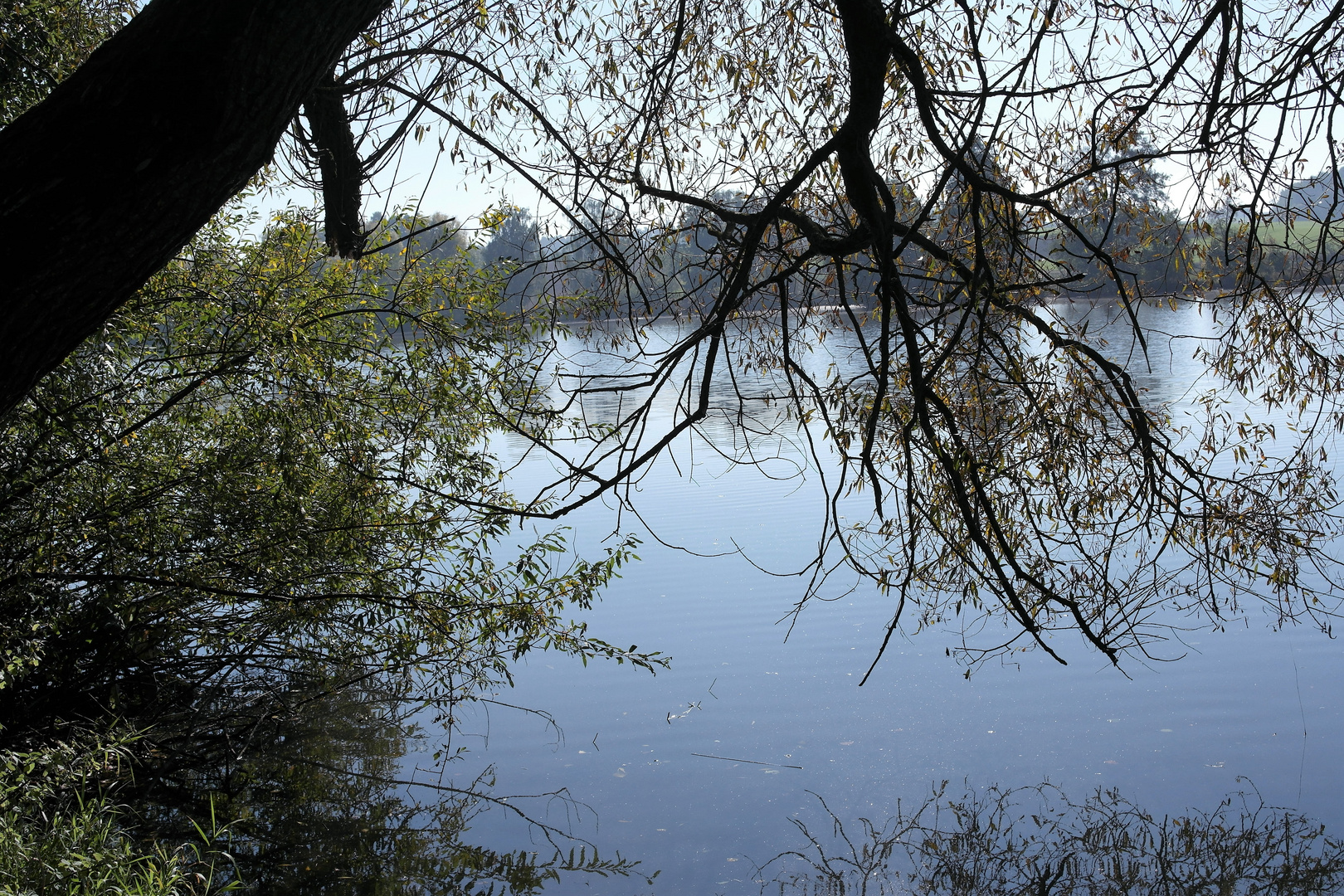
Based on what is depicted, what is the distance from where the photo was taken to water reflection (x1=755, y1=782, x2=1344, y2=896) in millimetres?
3797

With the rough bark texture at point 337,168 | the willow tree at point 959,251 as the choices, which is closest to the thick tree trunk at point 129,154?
the willow tree at point 959,251

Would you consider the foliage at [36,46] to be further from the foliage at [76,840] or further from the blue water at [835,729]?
the blue water at [835,729]

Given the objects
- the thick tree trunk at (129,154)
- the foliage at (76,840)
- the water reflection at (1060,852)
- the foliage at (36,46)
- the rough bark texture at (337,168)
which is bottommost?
the water reflection at (1060,852)

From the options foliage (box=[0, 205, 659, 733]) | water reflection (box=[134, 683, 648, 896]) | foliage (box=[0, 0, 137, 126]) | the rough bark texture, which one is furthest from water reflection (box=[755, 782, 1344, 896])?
foliage (box=[0, 0, 137, 126])

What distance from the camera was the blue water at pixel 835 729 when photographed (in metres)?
4.32

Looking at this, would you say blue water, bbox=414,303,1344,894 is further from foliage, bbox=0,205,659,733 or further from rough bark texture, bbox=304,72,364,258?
rough bark texture, bbox=304,72,364,258

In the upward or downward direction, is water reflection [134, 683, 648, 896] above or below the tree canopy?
below

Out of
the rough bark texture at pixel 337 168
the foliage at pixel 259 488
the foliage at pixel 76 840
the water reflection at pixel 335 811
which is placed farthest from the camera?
the rough bark texture at pixel 337 168

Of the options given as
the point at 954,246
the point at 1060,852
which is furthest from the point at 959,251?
the point at 1060,852

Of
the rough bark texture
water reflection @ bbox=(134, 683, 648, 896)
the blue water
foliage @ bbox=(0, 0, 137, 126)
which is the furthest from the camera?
the rough bark texture

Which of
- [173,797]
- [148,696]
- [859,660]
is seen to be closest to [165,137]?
[173,797]

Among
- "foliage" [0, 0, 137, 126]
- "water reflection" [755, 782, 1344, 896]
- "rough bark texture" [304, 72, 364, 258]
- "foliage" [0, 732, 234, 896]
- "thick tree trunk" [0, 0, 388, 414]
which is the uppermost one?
"rough bark texture" [304, 72, 364, 258]

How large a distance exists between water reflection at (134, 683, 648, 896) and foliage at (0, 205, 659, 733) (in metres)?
0.34

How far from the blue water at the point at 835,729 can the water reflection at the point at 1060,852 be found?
0.35 feet
